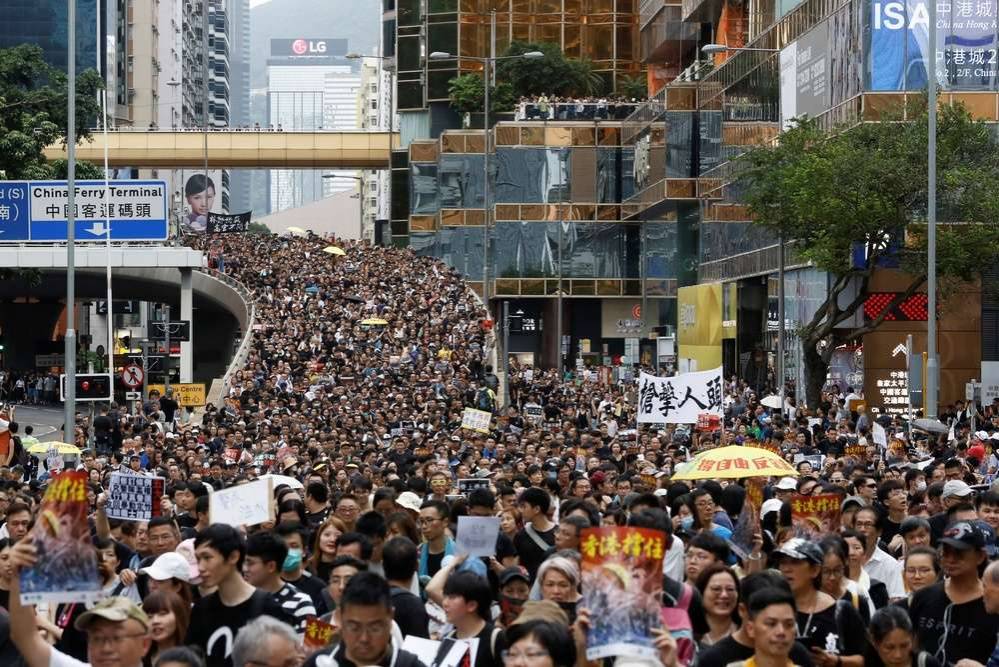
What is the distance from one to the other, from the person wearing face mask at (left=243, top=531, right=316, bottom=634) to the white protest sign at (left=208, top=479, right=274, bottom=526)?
8.24 ft

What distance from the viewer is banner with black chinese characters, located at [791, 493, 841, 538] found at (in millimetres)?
10666

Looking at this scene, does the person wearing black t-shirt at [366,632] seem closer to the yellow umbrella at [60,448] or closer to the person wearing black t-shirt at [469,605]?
the person wearing black t-shirt at [469,605]

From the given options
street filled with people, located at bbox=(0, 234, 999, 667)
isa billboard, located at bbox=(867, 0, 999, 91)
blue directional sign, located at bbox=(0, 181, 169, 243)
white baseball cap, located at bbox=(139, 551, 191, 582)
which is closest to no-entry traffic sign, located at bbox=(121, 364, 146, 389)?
blue directional sign, located at bbox=(0, 181, 169, 243)

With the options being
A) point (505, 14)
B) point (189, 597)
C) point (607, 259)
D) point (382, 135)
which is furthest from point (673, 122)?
point (189, 597)

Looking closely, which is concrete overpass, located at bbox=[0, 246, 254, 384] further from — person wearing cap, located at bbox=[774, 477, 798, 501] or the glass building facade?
person wearing cap, located at bbox=[774, 477, 798, 501]

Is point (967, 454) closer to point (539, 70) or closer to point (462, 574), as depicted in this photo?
point (462, 574)

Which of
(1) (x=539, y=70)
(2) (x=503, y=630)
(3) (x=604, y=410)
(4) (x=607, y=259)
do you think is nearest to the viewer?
(2) (x=503, y=630)

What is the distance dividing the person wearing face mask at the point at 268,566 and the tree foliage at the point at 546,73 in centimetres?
7274

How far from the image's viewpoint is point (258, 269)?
71.1 metres

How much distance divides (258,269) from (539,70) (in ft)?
55.5

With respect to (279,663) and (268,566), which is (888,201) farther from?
(279,663)

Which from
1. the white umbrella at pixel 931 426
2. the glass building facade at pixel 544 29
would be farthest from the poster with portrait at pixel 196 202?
the white umbrella at pixel 931 426

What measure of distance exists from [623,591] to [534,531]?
18.2 feet

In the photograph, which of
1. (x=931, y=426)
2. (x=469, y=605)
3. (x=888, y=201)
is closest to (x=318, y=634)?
(x=469, y=605)
